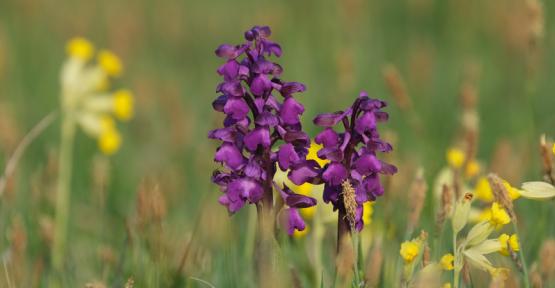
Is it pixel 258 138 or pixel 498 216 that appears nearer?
pixel 258 138

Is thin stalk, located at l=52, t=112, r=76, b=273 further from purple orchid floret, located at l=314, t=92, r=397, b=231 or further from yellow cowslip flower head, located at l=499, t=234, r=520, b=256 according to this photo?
yellow cowslip flower head, located at l=499, t=234, r=520, b=256

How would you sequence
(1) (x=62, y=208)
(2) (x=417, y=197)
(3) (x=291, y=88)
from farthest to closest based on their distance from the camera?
(1) (x=62, y=208) → (2) (x=417, y=197) → (3) (x=291, y=88)

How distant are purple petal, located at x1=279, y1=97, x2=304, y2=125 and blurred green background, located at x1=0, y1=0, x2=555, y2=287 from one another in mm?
765

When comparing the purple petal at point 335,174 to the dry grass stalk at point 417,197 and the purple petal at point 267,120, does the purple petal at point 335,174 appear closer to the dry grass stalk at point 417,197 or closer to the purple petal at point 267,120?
the purple petal at point 267,120

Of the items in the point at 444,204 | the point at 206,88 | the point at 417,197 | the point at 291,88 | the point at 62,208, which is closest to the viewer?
the point at 291,88

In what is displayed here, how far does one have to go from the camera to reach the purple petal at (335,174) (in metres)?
2.17

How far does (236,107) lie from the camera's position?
218cm

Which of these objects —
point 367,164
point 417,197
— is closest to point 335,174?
point 367,164

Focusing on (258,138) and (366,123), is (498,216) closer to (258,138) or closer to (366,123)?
(366,123)

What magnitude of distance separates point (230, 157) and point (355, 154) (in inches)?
11.7

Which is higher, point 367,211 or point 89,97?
point 89,97

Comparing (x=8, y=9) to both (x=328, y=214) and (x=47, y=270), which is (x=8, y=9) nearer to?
(x=47, y=270)

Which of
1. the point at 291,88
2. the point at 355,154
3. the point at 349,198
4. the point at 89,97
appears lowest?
the point at 349,198

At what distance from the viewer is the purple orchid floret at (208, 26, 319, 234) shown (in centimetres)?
218
